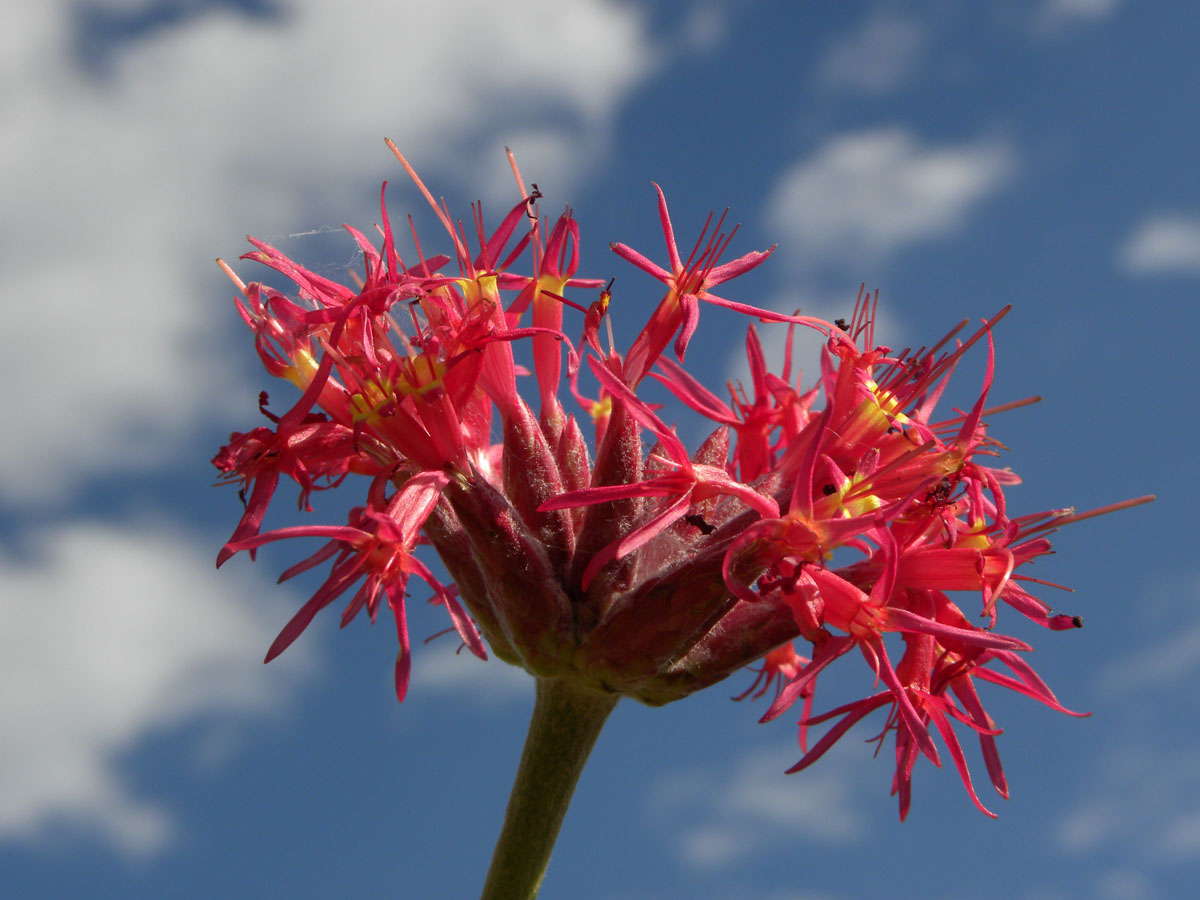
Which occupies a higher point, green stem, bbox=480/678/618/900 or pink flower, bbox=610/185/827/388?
pink flower, bbox=610/185/827/388

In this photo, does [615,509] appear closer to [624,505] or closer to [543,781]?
[624,505]

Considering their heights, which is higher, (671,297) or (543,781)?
(671,297)

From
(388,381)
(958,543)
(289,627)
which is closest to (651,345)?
(388,381)

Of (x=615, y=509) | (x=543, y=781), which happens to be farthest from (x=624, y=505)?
(x=543, y=781)

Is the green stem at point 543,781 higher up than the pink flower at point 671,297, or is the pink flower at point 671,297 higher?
the pink flower at point 671,297
